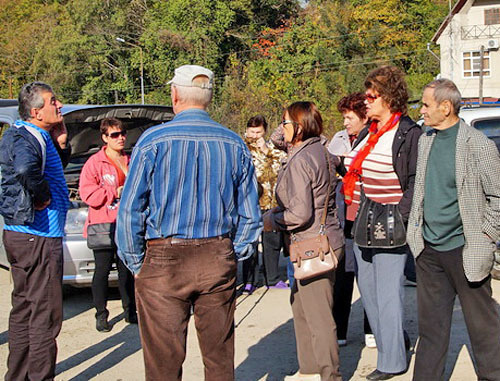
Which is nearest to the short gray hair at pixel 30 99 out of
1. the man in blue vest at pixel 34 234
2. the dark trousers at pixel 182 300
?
the man in blue vest at pixel 34 234

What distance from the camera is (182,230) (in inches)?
132

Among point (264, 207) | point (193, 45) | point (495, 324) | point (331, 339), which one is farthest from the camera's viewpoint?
point (193, 45)

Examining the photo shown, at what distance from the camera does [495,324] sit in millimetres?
3941

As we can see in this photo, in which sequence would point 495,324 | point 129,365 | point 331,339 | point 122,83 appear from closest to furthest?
point 495,324 < point 331,339 < point 129,365 < point 122,83

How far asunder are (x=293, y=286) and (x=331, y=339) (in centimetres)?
50

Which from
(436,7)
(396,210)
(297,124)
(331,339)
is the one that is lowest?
(331,339)

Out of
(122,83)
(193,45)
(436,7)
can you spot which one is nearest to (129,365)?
(193,45)

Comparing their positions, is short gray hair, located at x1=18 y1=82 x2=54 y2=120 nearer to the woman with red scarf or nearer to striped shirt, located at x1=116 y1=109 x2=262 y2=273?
striped shirt, located at x1=116 y1=109 x2=262 y2=273

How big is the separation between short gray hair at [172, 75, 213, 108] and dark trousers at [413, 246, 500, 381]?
1746mm

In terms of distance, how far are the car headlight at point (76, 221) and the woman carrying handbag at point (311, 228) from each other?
2994 millimetres

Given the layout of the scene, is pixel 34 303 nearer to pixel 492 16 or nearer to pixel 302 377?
pixel 302 377

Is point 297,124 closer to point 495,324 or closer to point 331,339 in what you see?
point 331,339

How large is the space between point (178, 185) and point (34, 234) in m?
1.55

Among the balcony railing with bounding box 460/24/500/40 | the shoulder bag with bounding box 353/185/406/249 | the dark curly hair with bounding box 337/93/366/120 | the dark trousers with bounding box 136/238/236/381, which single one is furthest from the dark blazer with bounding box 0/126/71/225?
the balcony railing with bounding box 460/24/500/40
